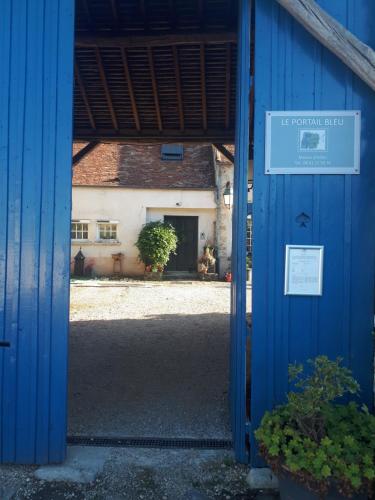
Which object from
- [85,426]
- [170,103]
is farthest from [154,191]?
[85,426]

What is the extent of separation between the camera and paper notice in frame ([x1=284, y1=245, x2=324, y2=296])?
321cm

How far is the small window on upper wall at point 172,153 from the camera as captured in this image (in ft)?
67.4

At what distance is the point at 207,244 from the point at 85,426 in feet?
51.5

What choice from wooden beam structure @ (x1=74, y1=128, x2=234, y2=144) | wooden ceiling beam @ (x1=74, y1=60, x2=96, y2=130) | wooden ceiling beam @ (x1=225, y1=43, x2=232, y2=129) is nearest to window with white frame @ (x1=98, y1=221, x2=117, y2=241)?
wooden beam structure @ (x1=74, y1=128, x2=234, y2=144)

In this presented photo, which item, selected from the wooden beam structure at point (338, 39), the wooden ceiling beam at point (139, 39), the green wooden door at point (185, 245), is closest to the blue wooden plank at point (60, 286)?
the wooden beam structure at point (338, 39)

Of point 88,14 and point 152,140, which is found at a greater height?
point 88,14

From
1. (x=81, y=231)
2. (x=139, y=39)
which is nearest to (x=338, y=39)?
(x=139, y=39)

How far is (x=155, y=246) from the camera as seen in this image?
59.7 feet

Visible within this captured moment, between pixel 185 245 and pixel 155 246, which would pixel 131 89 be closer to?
pixel 155 246

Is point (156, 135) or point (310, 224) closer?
point (310, 224)

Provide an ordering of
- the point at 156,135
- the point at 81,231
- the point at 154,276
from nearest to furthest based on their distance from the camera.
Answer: the point at 156,135 < the point at 154,276 < the point at 81,231

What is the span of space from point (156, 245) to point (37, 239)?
14906 millimetres

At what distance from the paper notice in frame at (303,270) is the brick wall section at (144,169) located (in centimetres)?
1650

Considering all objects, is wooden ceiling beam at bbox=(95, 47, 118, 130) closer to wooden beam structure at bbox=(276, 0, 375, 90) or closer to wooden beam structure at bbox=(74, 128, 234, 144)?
wooden beam structure at bbox=(74, 128, 234, 144)
